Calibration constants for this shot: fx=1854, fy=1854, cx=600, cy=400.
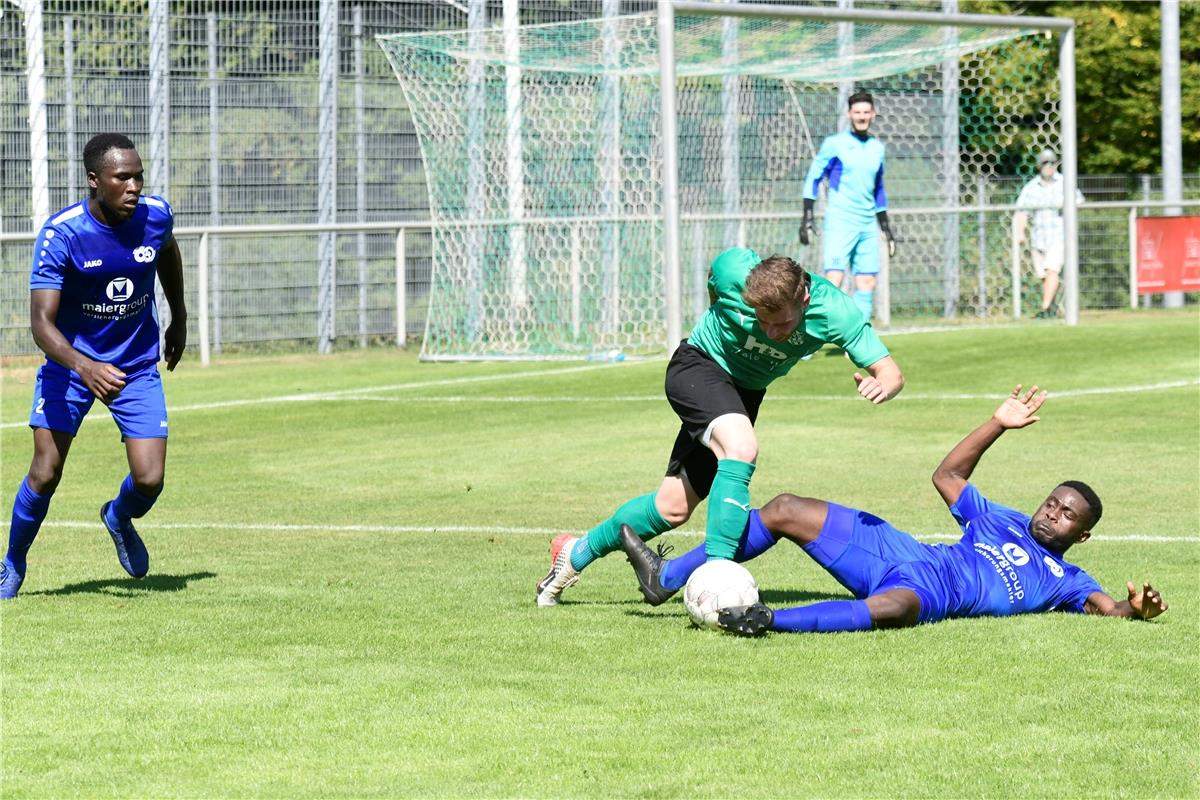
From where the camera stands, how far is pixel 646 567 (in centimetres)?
752

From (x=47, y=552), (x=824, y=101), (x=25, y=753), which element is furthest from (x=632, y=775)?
(x=824, y=101)

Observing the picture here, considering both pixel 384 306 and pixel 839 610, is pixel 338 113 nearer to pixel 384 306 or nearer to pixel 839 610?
pixel 384 306

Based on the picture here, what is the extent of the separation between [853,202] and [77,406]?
36.1 feet

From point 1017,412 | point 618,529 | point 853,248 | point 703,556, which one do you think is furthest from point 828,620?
point 853,248

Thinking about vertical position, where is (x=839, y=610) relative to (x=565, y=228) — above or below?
below

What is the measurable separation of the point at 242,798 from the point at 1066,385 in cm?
1281

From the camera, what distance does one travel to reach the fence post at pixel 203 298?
21.0m

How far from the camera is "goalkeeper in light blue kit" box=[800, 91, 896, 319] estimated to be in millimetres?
18062

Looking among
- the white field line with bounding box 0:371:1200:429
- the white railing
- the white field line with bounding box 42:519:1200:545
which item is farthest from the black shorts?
the white railing

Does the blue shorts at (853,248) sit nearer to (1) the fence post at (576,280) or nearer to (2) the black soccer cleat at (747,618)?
(1) the fence post at (576,280)

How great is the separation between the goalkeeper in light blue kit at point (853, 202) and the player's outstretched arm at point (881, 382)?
35.0 ft

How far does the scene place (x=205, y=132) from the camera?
22859mm

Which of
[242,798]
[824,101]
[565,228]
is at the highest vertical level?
[824,101]

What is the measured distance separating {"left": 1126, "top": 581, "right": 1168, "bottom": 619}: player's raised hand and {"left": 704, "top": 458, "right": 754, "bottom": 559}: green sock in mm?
1483
